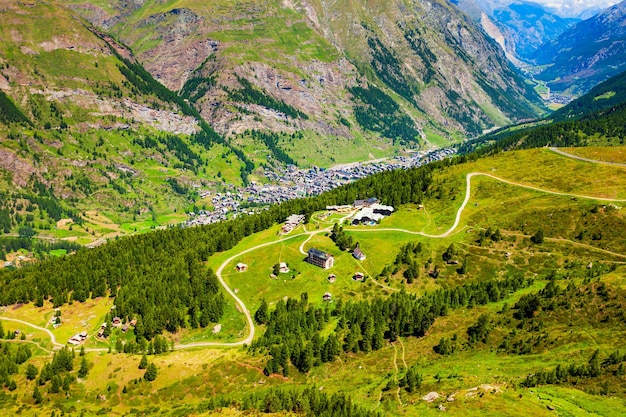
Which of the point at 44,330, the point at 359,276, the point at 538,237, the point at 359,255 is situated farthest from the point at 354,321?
the point at 44,330

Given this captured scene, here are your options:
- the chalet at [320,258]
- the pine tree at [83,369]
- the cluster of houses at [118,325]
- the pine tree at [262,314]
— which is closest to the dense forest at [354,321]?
the pine tree at [262,314]

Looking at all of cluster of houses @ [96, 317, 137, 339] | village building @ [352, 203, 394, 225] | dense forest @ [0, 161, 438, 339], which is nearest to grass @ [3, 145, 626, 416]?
village building @ [352, 203, 394, 225]

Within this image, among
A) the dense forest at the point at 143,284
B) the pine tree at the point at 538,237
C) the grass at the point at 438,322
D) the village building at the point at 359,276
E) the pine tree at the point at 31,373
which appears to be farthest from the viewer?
the village building at the point at 359,276

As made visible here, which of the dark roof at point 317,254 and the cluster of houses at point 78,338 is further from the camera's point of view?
the dark roof at point 317,254

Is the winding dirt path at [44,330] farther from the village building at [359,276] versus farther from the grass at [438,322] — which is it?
the village building at [359,276]

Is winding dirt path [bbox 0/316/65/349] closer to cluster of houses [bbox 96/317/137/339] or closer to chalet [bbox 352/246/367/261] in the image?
cluster of houses [bbox 96/317/137/339]

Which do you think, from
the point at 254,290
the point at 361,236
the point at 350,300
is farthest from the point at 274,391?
the point at 361,236

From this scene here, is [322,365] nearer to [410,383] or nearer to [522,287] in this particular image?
[410,383]
